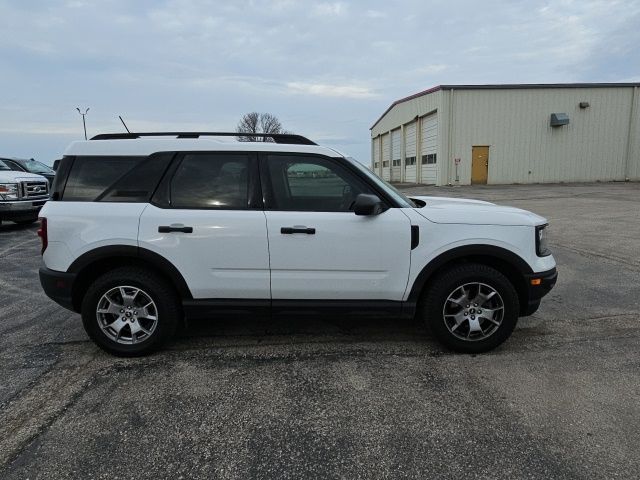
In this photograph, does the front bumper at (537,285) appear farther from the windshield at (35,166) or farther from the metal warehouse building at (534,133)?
the metal warehouse building at (534,133)

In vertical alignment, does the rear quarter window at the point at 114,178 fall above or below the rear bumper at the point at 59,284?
above

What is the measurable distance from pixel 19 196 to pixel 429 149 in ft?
81.8

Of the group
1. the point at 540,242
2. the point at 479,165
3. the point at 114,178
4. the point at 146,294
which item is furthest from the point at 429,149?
the point at 146,294

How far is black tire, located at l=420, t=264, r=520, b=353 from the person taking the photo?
3.58 meters

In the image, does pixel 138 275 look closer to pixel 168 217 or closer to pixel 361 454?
pixel 168 217

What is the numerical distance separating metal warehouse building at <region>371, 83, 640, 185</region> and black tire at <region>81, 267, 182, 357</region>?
25.9 meters

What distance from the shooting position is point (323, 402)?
119 inches

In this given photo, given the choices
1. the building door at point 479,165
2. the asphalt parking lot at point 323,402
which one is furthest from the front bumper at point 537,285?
the building door at point 479,165

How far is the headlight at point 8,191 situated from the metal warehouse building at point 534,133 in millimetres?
22630

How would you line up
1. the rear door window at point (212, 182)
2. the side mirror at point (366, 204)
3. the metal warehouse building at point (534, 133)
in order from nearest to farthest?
the side mirror at point (366, 204) → the rear door window at point (212, 182) → the metal warehouse building at point (534, 133)

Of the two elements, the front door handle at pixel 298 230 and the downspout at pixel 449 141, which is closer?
the front door handle at pixel 298 230

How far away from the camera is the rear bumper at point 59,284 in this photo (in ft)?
11.8

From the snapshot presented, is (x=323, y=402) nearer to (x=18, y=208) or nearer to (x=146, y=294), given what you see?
(x=146, y=294)

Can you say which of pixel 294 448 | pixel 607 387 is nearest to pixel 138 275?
pixel 294 448
